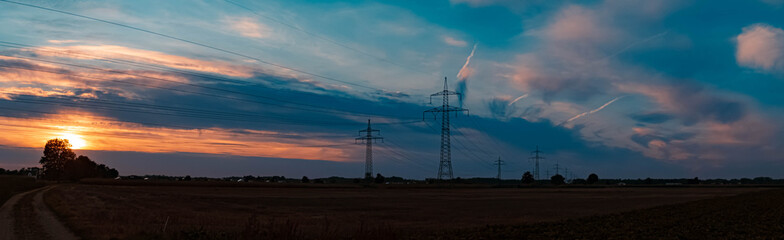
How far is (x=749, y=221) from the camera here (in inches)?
1385

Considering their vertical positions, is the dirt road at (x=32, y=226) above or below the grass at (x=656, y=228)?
below

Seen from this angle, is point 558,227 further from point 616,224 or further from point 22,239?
point 22,239

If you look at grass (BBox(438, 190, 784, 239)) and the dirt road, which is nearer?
grass (BBox(438, 190, 784, 239))

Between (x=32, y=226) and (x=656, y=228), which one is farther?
(x=32, y=226)

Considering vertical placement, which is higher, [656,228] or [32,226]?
[656,228]

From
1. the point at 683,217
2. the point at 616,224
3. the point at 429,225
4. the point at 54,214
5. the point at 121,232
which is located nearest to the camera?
the point at 121,232

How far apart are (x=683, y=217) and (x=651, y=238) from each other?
12942mm

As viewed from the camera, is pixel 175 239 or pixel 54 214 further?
pixel 54 214

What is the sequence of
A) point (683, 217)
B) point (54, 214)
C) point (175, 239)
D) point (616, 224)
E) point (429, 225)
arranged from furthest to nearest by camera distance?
point (54, 214)
point (429, 225)
point (683, 217)
point (616, 224)
point (175, 239)

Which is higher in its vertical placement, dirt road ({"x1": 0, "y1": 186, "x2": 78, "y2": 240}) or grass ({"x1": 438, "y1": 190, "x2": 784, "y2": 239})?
grass ({"x1": 438, "y1": 190, "x2": 784, "y2": 239})

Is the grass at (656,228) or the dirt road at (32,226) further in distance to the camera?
the dirt road at (32,226)

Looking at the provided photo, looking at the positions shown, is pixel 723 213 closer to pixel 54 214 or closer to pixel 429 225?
pixel 429 225

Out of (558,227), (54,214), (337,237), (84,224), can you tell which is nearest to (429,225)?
(558,227)

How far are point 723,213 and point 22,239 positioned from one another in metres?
48.0
